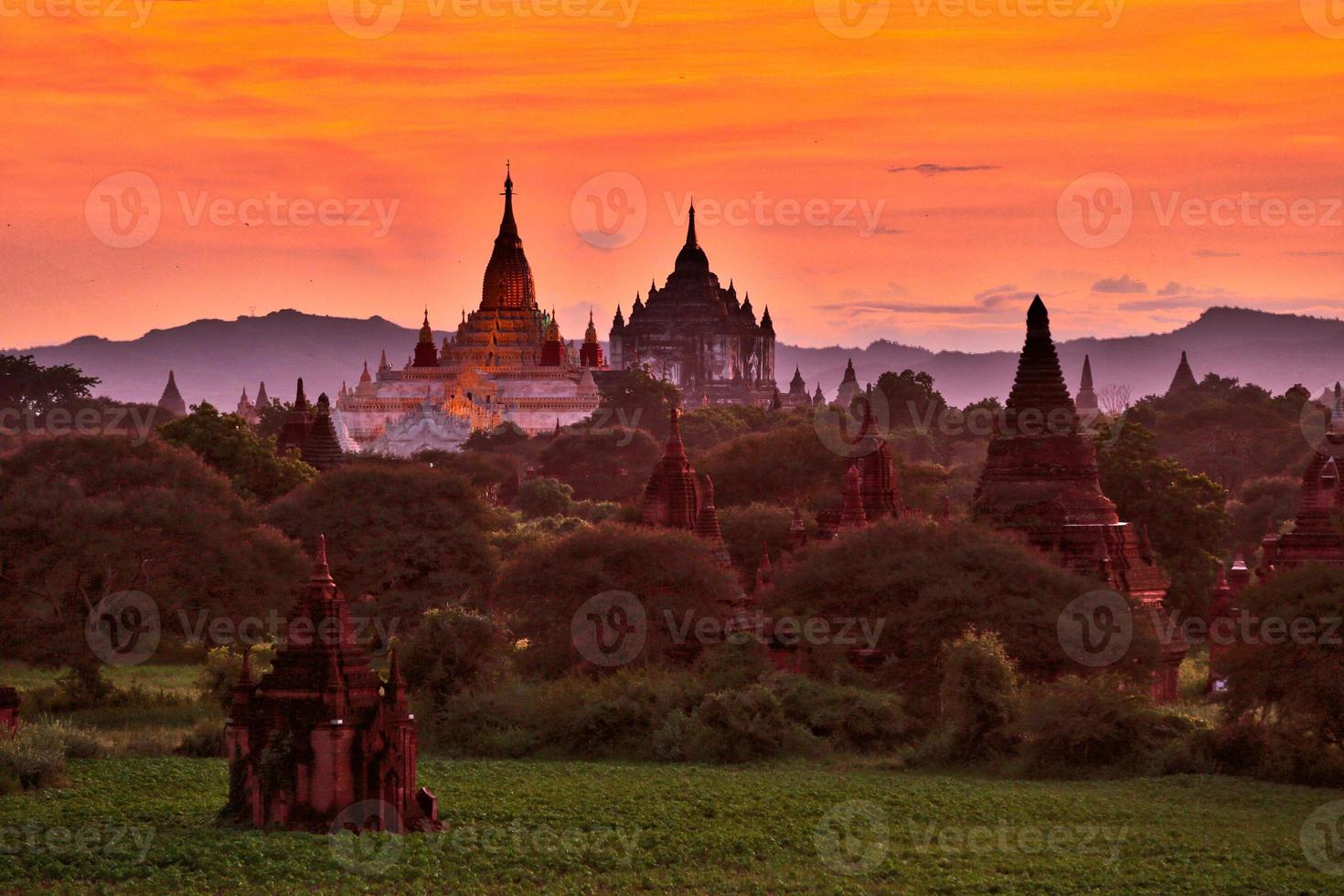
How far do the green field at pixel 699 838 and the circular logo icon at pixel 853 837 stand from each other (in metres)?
0.04

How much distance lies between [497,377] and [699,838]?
157095 millimetres

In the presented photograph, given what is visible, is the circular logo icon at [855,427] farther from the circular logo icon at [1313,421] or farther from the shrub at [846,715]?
the shrub at [846,715]

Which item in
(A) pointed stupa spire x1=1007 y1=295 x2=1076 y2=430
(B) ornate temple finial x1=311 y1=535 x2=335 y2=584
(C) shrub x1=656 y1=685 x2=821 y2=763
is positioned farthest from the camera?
(A) pointed stupa spire x1=1007 y1=295 x2=1076 y2=430

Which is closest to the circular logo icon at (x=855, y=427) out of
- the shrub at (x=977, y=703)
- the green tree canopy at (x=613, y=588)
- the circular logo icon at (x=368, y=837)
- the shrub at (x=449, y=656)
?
the green tree canopy at (x=613, y=588)

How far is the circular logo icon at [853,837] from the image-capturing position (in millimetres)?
33344

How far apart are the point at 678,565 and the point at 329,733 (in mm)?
22278

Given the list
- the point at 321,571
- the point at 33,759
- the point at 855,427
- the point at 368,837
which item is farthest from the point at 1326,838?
the point at 855,427

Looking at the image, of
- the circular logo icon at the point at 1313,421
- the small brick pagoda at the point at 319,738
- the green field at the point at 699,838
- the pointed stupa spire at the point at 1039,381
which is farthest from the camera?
the circular logo icon at the point at 1313,421

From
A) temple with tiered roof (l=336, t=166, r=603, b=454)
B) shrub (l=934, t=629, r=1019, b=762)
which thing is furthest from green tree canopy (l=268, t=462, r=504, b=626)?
temple with tiered roof (l=336, t=166, r=603, b=454)

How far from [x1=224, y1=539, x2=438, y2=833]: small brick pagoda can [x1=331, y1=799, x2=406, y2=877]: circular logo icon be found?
0.03 meters

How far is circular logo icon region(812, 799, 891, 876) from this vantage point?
33344mm

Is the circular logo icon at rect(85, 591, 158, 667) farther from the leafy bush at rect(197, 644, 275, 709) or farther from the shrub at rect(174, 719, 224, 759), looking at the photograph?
the shrub at rect(174, 719, 224, 759)

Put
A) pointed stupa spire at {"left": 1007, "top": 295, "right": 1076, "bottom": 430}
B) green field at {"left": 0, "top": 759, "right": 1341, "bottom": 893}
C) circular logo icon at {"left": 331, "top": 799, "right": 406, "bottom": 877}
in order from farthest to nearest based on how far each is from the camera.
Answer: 1. pointed stupa spire at {"left": 1007, "top": 295, "right": 1076, "bottom": 430}
2. green field at {"left": 0, "top": 759, "right": 1341, "bottom": 893}
3. circular logo icon at {"left": 331, "top": 799, "right": 406, "bottom": 877}

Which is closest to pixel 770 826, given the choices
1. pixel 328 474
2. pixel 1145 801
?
pixel 1145 801
